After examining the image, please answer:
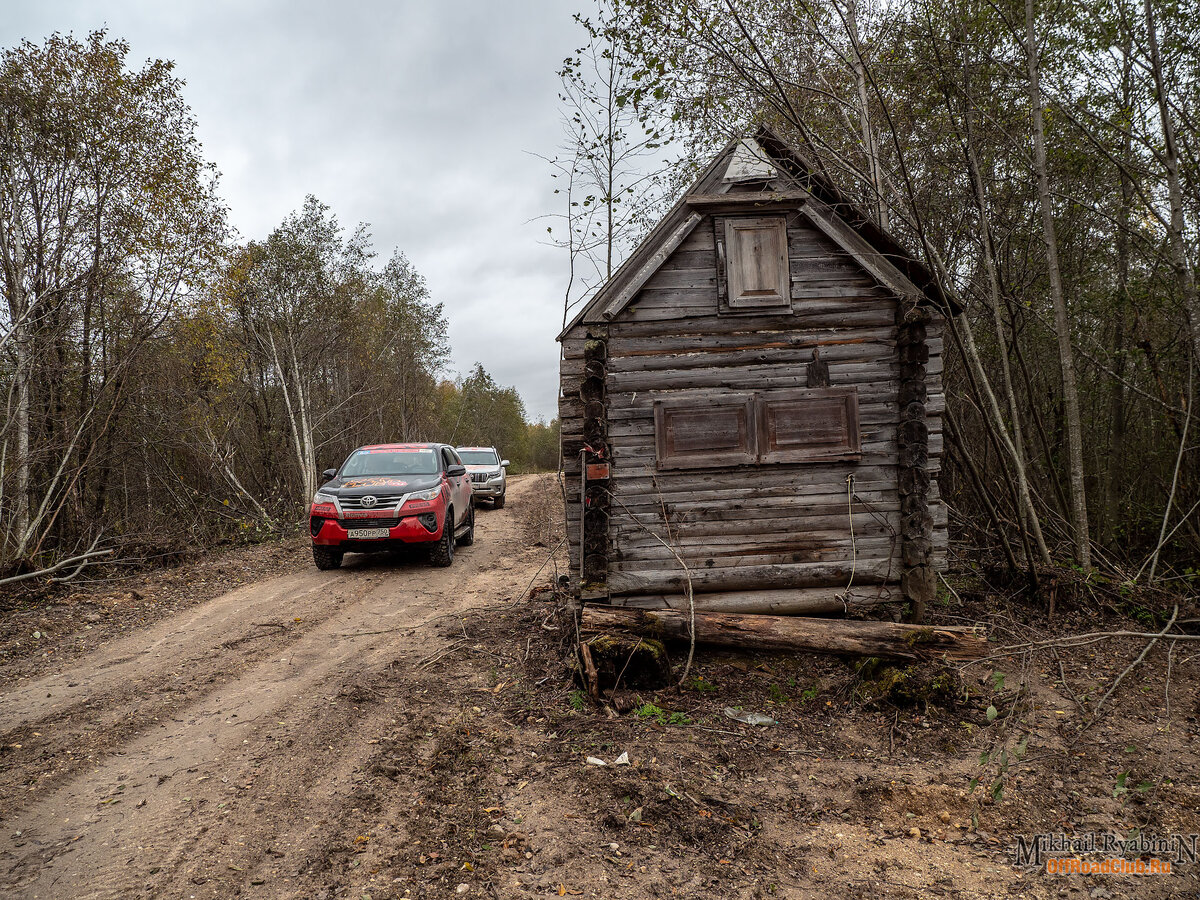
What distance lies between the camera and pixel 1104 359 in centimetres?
1105

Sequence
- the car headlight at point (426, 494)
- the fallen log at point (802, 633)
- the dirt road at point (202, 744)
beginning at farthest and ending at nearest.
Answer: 1. the car headlight at point (426, 494)
2. the fallen log at point (802, 633)
3. the dirt road at point (202, 744)

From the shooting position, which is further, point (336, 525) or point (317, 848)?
point (336, 525)

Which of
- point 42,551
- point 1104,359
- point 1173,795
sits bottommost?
point 1173,795

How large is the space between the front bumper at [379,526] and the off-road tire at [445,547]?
0.47 meters

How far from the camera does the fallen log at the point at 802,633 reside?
5285 millimetres

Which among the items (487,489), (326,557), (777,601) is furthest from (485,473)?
(777,601)

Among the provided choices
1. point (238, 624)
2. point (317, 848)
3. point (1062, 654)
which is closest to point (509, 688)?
point (317, 848)

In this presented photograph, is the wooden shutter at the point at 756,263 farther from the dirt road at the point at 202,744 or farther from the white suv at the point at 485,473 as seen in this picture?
the white suv at the point at 485,473

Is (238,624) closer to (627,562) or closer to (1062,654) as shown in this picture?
(627,562)

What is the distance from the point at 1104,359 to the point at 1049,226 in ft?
18.8

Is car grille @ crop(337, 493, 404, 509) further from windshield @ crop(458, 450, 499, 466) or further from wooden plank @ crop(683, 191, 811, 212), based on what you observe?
windshield @ crop(458, 450, 499, 466)

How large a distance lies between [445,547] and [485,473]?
834 centimetres

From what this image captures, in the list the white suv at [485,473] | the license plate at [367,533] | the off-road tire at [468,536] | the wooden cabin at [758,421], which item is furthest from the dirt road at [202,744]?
the white suv at [485,473]

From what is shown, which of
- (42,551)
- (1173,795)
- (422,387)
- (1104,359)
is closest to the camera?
(1173,795)
